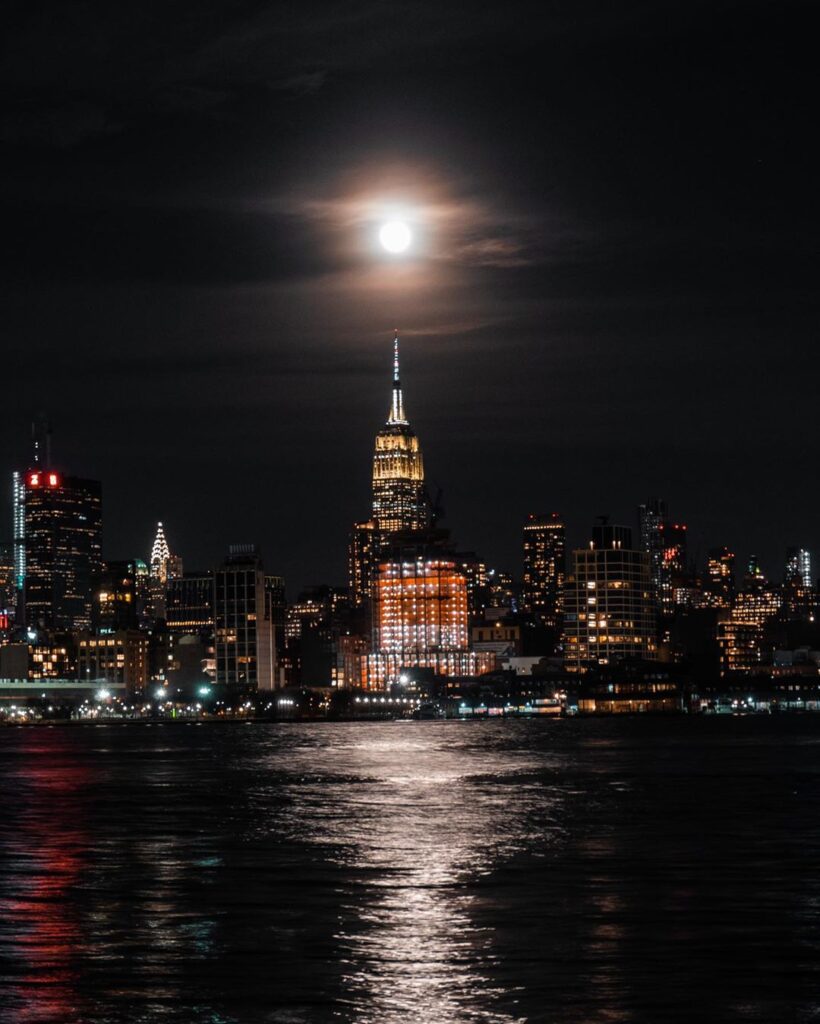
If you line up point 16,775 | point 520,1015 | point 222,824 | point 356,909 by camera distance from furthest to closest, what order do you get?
1. point 16,775
2. point 222,824
3. point 356,909
4. point 520,1015

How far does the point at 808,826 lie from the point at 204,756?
107 metres

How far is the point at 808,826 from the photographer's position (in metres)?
78.8

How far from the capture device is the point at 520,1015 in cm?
3569

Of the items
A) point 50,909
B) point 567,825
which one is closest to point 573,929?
point 50,909

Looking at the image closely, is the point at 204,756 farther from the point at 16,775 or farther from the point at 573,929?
the point at 573,929

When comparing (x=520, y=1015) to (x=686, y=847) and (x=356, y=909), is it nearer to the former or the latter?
(x=356, y=909)

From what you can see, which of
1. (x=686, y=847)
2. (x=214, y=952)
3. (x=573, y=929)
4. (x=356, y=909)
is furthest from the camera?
(x=686, y=847)

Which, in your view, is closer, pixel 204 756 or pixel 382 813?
pixel 382 813

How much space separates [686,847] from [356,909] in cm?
2237

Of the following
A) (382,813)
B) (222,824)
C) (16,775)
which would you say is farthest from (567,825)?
(16,775)

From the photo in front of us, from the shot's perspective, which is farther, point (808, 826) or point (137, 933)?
point (808, 826)

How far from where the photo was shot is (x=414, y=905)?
51469mm

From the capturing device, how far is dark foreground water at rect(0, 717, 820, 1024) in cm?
3762

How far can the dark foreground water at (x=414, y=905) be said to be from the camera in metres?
37.6
